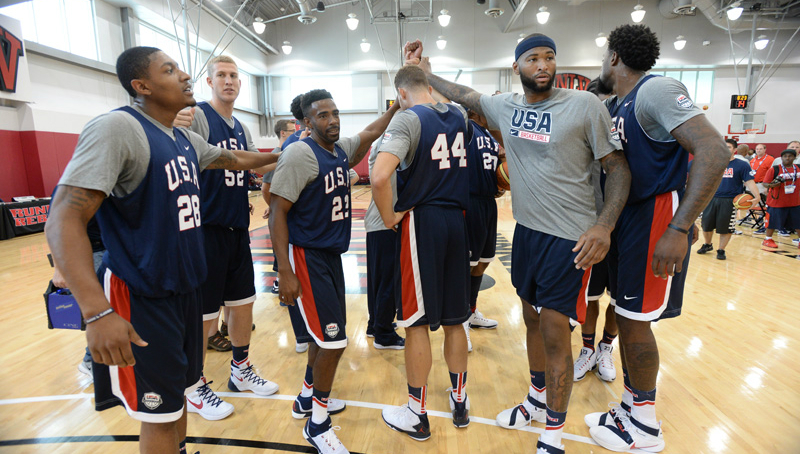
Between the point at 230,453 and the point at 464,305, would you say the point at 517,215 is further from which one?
the point at 230,453

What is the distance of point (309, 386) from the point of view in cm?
272

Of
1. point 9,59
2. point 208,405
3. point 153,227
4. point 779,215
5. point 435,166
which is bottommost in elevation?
point 208,405

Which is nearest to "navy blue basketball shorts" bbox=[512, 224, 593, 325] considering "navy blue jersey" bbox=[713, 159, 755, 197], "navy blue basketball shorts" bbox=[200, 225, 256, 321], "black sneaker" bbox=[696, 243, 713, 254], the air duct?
"navy blue basketball shorts" bbox=[200, 225, 256, 321]

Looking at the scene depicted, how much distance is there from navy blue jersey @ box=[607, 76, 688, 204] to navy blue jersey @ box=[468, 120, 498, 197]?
4.47 feet

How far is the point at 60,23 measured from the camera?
1128 centimetres

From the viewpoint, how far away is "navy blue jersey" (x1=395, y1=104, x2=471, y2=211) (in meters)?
2.37

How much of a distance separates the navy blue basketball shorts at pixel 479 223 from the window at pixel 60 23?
12763 millimetres

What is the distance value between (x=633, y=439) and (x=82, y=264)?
2902mm

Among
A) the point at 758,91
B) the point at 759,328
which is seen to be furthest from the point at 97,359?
the point at 758,91

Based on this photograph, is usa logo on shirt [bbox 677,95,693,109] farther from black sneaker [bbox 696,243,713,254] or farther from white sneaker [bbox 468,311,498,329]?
black sneaker [bbox 696,243,713,254]

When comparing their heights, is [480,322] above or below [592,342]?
below

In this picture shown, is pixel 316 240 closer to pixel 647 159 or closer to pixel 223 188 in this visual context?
pixel 223 188

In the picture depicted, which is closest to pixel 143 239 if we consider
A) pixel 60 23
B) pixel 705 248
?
pixel 705 248

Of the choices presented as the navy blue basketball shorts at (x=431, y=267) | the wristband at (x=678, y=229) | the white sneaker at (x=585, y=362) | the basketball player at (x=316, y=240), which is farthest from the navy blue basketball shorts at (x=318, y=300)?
the white sneaker at (x=585, y=362)
